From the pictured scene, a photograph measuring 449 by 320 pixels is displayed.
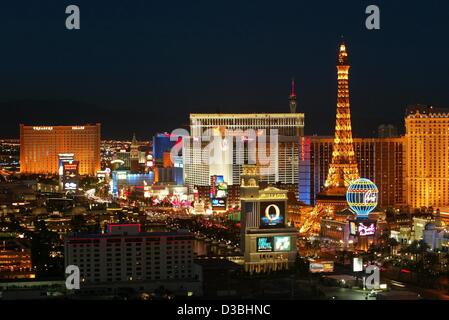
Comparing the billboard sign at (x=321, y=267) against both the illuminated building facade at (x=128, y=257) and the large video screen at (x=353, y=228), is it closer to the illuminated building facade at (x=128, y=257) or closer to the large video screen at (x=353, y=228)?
the illuminated building facade at (x=128, y=257)

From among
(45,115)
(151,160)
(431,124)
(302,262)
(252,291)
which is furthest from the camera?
(45,115)

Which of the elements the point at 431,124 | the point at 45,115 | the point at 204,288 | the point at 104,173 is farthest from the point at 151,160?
the point at 204,288

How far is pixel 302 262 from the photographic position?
96.2 feet

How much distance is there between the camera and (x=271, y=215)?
102 feet

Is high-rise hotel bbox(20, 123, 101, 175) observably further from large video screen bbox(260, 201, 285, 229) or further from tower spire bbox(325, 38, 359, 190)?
large video screen bbox(260, 201, 285, 229)

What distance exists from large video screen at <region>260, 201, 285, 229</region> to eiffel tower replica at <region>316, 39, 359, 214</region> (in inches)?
353

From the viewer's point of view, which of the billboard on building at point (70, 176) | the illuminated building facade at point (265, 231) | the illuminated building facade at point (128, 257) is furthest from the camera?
the billboard on building at point (70, 176)

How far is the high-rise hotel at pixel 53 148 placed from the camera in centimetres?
7181

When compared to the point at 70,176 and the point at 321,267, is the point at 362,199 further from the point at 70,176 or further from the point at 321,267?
the point at 70,176

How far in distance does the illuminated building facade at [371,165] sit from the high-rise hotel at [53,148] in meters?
29.6

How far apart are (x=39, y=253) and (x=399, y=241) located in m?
12.6

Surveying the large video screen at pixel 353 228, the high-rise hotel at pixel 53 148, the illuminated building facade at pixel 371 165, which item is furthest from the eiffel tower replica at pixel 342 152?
the high-rise hotel at pixel 53 148

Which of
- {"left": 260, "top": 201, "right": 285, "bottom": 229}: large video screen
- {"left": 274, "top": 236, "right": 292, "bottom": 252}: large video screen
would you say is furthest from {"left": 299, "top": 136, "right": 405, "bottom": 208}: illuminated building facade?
{"left": 274, "top": 236, "right": 292, "bottom": 252}: large video screen
